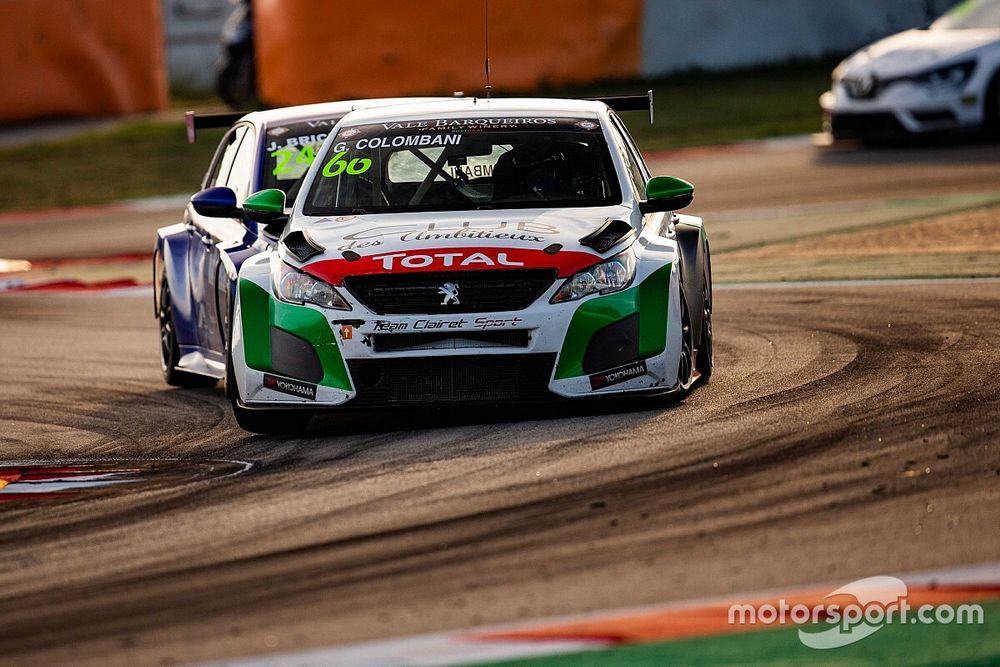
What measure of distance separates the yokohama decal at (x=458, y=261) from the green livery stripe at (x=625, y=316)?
0.17 meters

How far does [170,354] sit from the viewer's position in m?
9.83

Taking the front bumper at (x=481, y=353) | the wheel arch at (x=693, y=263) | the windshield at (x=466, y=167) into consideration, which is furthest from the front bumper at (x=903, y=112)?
the front bumper at (x=481, y=353)

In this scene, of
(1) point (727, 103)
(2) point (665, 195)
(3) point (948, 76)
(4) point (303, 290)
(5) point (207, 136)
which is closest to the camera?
Result: (4) point (303, 290)

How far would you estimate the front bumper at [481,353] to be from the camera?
747 centimetres

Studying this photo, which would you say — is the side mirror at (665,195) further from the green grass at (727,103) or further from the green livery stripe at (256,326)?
the green grass at (727,103)

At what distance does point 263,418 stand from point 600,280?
149 cm

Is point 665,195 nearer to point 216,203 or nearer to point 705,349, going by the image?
point 705,349

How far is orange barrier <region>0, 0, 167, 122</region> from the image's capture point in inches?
1015

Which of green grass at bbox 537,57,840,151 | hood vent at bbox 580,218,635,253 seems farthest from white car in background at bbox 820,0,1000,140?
hood vent at bbox 580,218,635,253

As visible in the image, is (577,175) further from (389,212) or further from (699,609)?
(699,609)

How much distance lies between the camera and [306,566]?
5.54 m

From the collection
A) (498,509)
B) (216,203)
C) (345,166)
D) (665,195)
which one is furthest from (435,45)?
(498,509)

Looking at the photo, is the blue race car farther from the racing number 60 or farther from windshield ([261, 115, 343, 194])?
the racing number 60

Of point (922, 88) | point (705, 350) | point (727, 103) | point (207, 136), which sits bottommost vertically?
point (207, 136)
